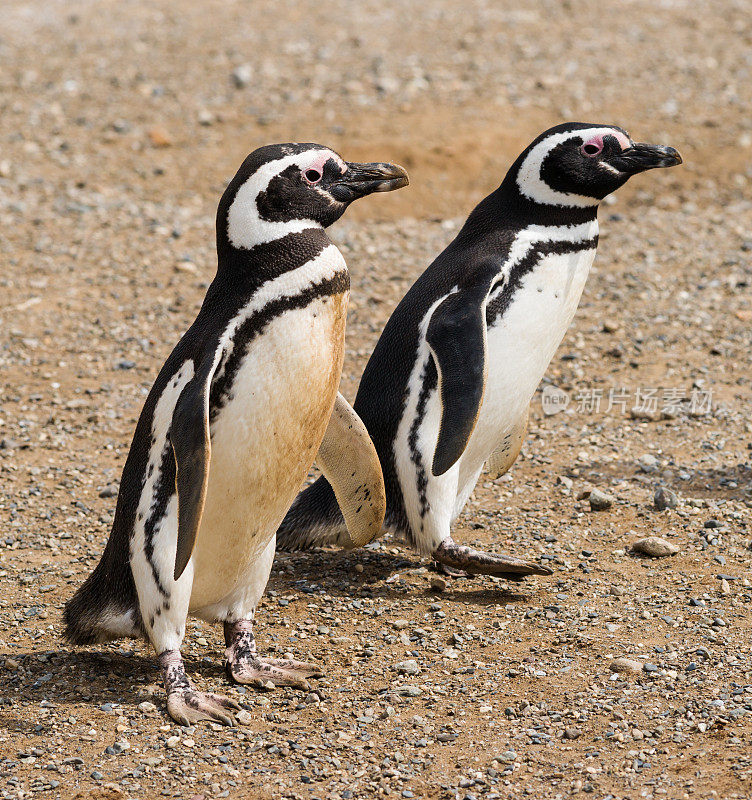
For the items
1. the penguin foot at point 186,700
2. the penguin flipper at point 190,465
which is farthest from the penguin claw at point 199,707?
the penguin flipper at point 190,465

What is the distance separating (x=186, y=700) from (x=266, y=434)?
790 millimetres

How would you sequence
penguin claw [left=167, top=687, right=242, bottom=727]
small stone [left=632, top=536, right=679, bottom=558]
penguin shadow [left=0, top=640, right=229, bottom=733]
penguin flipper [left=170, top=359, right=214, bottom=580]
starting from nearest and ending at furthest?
penguin flipper [left=170, top=359, right=214, bottom=580] → penguin claw [left=167, top=687, right=242, bottom=727] → penguin shadow [left=0, top=640, right=229, bottom=733] → small stone [left=632, top=536, right=679, bottom=558]

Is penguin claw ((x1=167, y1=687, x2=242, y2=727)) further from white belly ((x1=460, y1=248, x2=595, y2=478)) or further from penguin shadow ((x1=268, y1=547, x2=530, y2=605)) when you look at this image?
white belly ((x1=460, y1=248, x2=595, y2=478))

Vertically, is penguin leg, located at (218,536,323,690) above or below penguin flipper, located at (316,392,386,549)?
below

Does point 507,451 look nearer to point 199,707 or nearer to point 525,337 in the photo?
point 525,337

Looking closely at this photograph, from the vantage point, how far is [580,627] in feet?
12.3

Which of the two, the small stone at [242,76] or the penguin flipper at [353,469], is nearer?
the penguin flipper at [353,469]

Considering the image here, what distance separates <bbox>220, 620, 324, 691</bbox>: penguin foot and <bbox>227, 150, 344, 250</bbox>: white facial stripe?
47.2 inches

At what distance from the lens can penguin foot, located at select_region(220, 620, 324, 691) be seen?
3.45 meters

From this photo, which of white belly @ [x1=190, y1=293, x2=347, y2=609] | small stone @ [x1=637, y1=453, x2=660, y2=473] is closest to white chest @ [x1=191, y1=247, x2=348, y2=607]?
white belly @ [x1=190, y1=293, x2=347, y2=609]

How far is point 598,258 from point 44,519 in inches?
167

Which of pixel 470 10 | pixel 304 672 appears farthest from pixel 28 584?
pixel 470 10

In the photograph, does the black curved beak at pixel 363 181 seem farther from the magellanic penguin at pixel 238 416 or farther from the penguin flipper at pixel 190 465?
the penguin flipper at pixel 190 465

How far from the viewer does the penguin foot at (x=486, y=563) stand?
Answer: 13.3 ft
